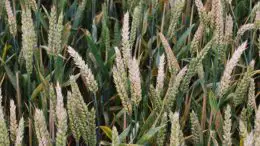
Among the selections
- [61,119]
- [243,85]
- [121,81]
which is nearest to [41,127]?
[61,119]

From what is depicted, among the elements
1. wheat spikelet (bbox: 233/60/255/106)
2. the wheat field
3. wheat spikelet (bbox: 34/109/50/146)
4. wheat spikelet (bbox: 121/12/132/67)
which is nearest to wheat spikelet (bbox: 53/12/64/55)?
the wheat field

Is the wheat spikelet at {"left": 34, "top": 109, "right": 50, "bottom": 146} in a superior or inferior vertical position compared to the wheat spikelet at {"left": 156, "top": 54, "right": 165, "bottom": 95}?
inferior

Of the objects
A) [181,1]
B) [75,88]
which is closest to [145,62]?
[181,1]

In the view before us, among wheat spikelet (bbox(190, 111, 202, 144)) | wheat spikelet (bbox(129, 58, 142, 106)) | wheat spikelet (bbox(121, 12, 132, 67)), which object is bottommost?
wheat spikelet (bbox(190, 111, 202, 144))

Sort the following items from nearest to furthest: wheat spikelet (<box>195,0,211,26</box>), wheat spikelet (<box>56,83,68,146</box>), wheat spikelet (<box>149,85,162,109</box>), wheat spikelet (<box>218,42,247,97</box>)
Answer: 1. wheat spikelet (<box>56,83,68,146</box>)
2. wheat spikelet (<box>218,42,247,97</box>)
3. wheat spikelet (<box>149,85,162,109</box>)
4. wheat spikelet (<box>195,0,211,26</box>)

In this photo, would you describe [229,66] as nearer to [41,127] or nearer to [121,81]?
[121,81]

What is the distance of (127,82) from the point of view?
921mm

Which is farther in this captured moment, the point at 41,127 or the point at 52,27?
the point at 52,27

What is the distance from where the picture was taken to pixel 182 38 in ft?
4.22

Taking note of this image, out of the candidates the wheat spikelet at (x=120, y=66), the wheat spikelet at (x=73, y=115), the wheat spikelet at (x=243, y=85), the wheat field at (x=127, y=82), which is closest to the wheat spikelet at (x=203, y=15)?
the wheat field at (x=127, y=82)

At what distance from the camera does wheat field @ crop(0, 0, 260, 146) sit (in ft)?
2.81

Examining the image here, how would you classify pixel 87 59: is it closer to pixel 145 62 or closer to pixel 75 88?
pixel 145 62

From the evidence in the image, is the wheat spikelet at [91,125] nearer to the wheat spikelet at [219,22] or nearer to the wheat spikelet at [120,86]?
the wheat spikelet at [120,86]

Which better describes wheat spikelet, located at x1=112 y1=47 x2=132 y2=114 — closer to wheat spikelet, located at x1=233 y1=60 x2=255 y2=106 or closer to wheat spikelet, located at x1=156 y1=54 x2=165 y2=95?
wheat spikelet, located at x1=156 y1=54 x2=165 y2=95
